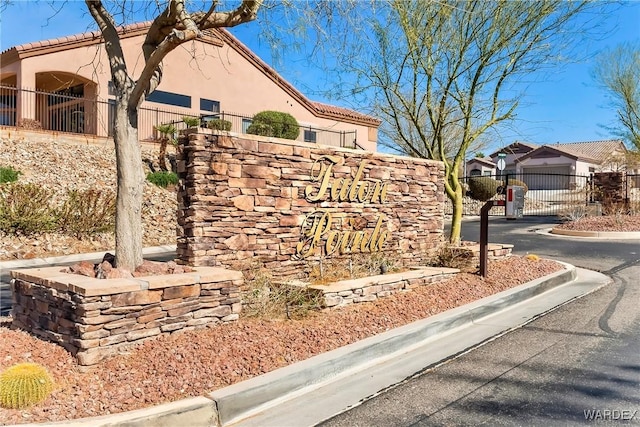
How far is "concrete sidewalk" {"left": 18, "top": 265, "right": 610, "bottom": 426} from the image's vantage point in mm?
3613

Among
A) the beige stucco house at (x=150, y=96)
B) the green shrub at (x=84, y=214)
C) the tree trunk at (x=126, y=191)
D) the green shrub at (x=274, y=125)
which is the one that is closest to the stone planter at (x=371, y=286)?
the tree trunk at (x=126, y=191)

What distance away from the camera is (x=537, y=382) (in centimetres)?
449

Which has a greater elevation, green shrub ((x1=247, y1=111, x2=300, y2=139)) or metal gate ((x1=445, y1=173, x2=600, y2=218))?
green shrub ((x1=247, y1=111, x2=300, y2=139))

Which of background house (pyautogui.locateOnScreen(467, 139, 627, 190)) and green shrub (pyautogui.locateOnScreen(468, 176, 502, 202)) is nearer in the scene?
green shrub (pyautogui.locateOnScreen(468, 176, 502, 202))

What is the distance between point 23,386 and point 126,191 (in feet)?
7.52

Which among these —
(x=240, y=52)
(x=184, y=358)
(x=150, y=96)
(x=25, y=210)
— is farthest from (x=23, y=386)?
(x=240, y=52)

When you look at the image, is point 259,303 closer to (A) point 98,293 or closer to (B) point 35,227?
(A) point 98,293

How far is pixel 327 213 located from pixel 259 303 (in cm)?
221

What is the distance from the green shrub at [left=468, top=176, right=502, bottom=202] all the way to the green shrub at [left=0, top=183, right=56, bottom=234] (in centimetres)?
2386

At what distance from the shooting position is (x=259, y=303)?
587 cm

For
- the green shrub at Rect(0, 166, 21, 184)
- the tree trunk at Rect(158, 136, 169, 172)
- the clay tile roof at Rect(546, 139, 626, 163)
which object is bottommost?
the green shrub at Rect(0, 166, 21, 184)

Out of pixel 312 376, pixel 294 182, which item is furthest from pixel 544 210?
pixel 312 376

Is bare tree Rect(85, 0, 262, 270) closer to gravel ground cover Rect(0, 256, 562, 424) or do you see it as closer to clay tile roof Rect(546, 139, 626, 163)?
gravel ground cover Rect(0, 256, 562, 424)

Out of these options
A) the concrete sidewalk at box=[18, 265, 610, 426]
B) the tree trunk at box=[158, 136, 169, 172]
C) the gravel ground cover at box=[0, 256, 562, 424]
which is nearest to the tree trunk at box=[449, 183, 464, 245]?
the concrete sidewalk at box=[18, 265, 610, 426]
